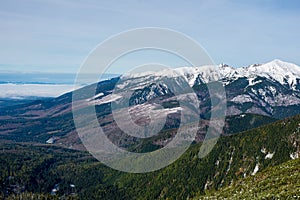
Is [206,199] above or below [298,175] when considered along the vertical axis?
below

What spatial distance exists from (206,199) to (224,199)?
12491 mm

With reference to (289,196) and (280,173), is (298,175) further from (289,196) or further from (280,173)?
(289,196)

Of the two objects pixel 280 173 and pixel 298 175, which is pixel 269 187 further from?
pixel 280 173

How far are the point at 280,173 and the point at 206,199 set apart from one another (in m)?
19.6

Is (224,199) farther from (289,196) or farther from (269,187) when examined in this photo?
(289,196)

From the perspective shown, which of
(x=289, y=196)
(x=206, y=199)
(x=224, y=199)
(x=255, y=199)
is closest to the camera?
(x=289, y=196)

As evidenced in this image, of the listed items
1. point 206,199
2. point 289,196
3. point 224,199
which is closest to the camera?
point 289,196

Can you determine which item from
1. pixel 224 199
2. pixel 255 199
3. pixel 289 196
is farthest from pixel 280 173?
pixel 289 196

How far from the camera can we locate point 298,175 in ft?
250

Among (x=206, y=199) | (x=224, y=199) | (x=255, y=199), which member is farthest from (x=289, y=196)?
(x=206, y=199)

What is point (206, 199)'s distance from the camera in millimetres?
87000

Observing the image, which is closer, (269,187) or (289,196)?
(289,196)

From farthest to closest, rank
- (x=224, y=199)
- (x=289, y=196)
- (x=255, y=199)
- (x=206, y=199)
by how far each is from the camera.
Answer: (x=206, y=199)
(x=224, y=199)
(x=255, y=199)
(x=289, y=196)

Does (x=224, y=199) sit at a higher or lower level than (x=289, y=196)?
lower
